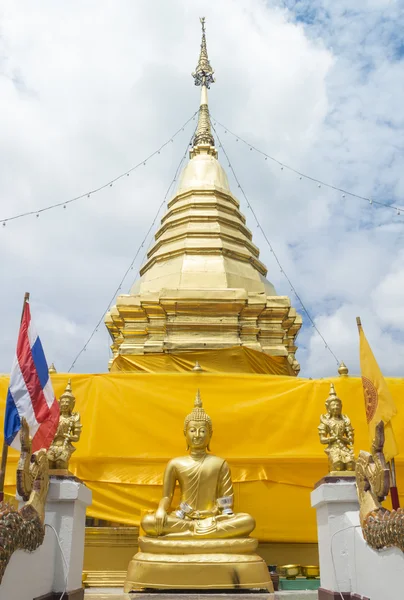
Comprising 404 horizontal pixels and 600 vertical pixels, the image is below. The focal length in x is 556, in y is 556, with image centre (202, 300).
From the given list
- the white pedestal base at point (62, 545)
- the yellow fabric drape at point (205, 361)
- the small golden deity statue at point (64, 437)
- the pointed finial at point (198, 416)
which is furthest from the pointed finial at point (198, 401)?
the yellow fabric drape at point (205, 361)

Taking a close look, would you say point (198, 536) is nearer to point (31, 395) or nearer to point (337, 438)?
point (337, 438)

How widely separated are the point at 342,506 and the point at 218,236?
8.74 metres

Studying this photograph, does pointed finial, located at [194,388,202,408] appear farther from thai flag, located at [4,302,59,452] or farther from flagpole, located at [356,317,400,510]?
flagpole, located at [356,317,400,510]

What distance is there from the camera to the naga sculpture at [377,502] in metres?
3.76

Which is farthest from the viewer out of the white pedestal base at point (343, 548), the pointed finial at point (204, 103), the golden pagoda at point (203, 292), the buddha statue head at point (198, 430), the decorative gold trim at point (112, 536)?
the pointed finial at point (204, 103)

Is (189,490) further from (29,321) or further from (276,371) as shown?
(276,371)

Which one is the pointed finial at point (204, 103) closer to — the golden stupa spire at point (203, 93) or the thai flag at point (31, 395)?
the golden stupa spire at point (203, 93)

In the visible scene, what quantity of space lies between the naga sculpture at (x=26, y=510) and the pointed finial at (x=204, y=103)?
12936mm

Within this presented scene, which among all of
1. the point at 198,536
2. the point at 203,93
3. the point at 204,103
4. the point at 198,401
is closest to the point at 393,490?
the point at 198,536

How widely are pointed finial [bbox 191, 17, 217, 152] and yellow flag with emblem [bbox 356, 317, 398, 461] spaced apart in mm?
11963

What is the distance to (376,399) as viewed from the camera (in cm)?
511

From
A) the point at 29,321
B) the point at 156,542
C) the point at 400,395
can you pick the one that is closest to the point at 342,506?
the point at 156,542

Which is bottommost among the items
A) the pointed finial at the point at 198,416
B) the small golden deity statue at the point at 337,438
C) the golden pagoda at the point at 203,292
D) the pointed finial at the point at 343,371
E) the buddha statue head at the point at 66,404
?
the small golden deity statue at the point at 337,438

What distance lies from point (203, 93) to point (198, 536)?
15423 mm
